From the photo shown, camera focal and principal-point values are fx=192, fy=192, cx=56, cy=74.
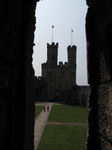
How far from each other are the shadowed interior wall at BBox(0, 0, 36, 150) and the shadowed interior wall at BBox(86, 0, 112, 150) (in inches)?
29.0

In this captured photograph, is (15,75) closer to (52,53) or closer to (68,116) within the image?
(68,116)

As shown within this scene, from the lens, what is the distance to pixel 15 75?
7.41 feet

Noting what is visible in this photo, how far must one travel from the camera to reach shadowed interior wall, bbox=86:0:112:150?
184cm

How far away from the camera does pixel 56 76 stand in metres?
56.8

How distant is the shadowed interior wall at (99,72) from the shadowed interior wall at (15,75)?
0.74 meters

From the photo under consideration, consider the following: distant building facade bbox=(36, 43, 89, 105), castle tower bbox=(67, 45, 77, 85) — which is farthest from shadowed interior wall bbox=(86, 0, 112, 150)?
castle tower bbox=(67, 45, 77, 85)

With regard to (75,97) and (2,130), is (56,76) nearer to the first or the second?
(75,97)

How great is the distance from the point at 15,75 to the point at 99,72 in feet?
3.17

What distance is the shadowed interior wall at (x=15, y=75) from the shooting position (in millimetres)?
2154

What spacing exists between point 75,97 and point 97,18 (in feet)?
140

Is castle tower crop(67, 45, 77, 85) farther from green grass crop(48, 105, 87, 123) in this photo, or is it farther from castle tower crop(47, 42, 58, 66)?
green grass crop(48, 105, 87, 123)

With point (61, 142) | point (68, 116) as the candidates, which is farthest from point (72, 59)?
point (61, 142)

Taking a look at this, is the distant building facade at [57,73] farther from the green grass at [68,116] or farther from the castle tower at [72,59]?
the green grass at [68,116]

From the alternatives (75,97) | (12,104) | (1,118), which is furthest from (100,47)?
(75,97)
